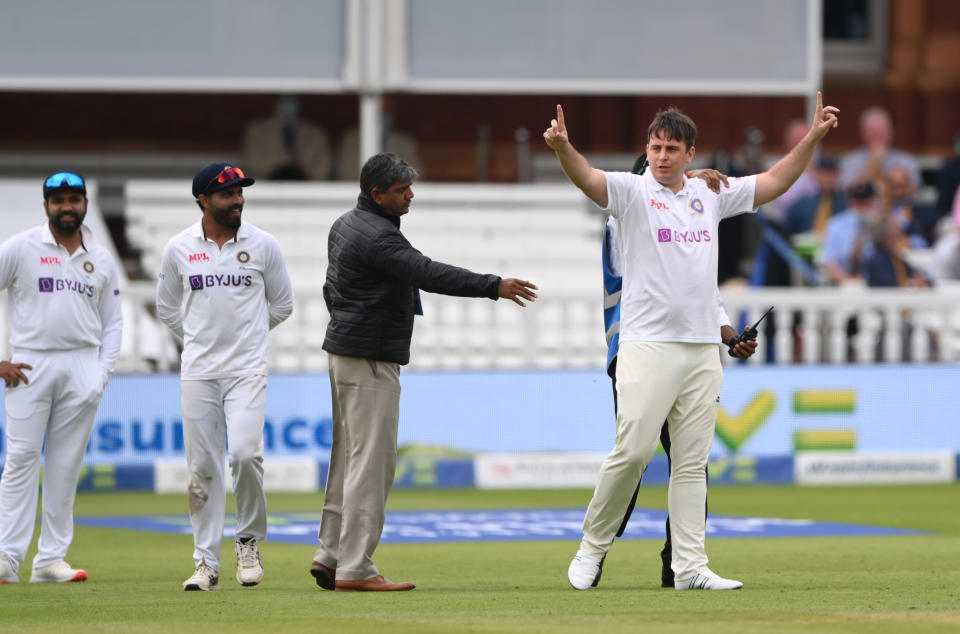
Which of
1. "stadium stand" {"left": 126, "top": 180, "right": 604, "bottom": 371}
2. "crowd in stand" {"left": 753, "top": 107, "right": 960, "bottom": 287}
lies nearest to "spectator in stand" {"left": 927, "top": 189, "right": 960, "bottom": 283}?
"crowd in stand" {"left": 753, "top": 107, "right": 960, "bottom": 287}

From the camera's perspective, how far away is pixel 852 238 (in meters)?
18.1

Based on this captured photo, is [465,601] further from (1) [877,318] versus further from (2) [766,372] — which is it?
(1) [877,318]

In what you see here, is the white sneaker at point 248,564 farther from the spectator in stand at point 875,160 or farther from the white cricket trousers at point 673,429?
the spectator in stand at point 875,160

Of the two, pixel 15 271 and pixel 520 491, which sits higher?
pixel 15 271

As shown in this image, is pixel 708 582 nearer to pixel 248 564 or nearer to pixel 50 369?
pixel 248 564

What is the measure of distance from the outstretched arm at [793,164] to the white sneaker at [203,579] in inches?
115

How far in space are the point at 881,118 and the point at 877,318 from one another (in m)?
4.78

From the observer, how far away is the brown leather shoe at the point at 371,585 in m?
8.41

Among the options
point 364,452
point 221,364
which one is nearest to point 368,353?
point 364,452

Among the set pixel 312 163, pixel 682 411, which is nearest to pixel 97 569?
pixel 682 411

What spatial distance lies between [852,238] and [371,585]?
10673 mm

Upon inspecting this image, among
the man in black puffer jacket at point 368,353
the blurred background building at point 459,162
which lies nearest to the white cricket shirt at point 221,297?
the man in black puffer jacket at point 368,353

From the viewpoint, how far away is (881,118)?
20.7 metres

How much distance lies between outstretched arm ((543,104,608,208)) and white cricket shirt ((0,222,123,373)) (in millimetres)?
2728
